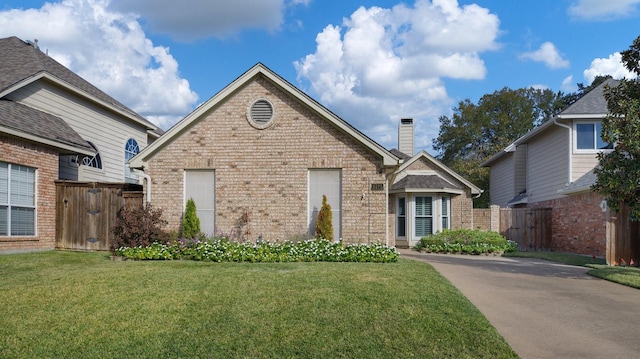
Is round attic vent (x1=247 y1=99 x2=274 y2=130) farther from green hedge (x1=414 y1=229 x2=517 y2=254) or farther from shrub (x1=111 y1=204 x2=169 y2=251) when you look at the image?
green hedge (x1=414 y1=229 x2=517 y2=254)

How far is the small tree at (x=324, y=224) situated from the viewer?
14.9 metres

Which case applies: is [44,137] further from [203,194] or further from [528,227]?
[528,227]

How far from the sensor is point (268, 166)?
51.1 feet

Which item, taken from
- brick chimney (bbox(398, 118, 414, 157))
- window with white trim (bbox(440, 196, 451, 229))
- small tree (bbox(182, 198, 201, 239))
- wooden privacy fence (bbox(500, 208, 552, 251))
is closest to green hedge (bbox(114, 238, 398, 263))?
small tree (bbox(182, 198, 201, 239))

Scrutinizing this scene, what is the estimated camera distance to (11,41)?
20.0 meters

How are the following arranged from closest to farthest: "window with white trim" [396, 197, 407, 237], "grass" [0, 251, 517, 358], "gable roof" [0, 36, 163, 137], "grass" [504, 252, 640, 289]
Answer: "grass" [0, 251, 517, 358]
"grass" [504, 252, 640, 289]
"gable roof" [0, 36, 163, 137]
"window with white trim" [396, 197, 407, 237]

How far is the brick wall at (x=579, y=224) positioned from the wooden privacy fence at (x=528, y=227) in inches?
13.8

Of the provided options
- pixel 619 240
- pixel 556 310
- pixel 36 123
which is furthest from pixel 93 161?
pixel 619 240

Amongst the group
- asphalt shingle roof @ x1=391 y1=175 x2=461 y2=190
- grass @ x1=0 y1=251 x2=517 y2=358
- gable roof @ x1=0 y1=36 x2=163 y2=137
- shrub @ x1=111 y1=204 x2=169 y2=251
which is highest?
gable roof @ x1=0 y1=36 x2=163 y2=137

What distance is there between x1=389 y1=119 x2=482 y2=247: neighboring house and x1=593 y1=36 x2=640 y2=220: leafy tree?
Result: 9.50 metres

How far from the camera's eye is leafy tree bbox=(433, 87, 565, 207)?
4956 cm

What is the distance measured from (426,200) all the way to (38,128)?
1465cm

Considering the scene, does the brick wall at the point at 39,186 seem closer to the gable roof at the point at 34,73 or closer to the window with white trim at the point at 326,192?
the gable roof at the point at 34,73

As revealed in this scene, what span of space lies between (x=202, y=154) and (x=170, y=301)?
26.1 feet
